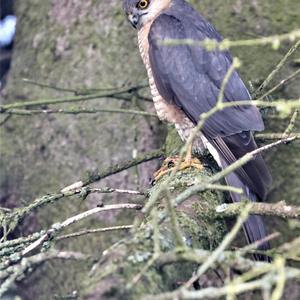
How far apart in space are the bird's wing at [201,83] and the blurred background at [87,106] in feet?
0.89

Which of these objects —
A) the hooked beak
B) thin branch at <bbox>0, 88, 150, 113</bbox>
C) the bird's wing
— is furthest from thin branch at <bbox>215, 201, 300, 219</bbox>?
the hooked beak

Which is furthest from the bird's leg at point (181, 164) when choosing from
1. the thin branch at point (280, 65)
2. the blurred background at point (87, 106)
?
the thin branch at point (280, 65)

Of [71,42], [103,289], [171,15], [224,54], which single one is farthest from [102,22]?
[103,289]

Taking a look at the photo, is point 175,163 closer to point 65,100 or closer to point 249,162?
point 249,162

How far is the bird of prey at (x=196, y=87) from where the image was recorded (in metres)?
3.77

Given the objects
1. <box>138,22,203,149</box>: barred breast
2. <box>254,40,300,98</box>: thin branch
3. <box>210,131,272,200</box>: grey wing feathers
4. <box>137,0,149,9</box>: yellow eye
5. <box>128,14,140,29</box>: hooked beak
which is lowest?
<box>210,131,272,200</box>: grey wing feathers

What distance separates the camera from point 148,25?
4.45m

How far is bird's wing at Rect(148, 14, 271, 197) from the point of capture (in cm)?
378

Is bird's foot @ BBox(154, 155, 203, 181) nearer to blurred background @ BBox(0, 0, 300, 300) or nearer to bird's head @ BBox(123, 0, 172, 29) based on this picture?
blurred background @ BBox(0, 0, 300, 300)

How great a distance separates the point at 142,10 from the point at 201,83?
821mm

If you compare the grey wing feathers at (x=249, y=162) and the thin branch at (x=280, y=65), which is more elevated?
the thin branch at (x=280, y=65)

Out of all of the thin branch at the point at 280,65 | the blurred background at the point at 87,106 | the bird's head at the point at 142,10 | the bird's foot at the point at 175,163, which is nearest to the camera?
the thin branch at the point at 280,65

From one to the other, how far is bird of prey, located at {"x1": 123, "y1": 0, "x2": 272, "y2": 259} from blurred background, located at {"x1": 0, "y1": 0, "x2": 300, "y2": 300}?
0.82 ft

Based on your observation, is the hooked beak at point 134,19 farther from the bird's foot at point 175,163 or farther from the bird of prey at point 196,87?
the bird's foot at point 175,163
